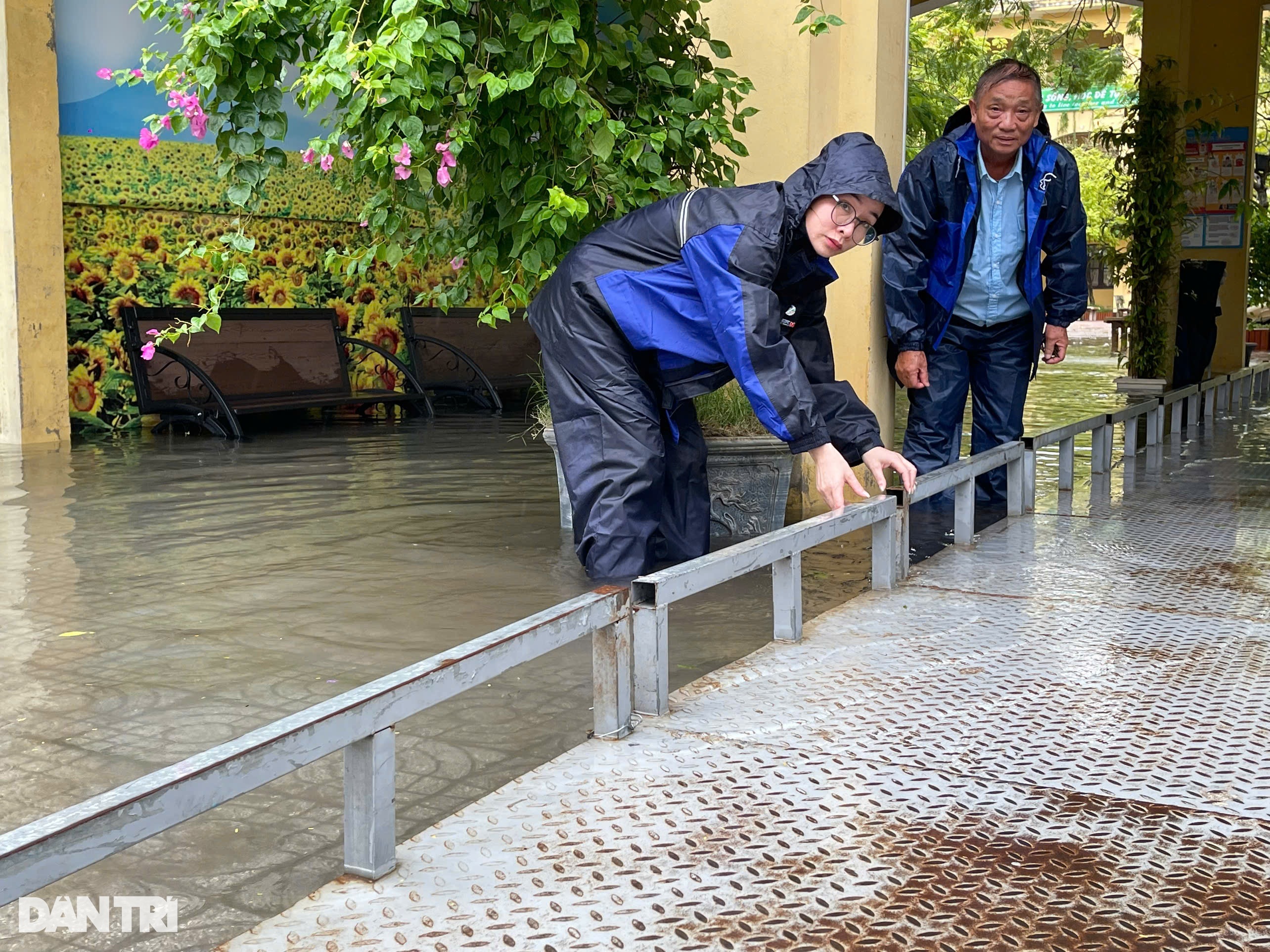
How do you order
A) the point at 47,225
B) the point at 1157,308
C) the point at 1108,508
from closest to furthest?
the point at 1108,508 → the point at 47,225 → the point at 1157,308

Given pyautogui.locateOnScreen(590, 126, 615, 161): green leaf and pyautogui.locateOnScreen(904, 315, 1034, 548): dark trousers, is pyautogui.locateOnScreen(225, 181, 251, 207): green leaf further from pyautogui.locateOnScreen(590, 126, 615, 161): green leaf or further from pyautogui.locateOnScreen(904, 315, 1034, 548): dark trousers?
pyautogui.locateOnScreen(904, 315, 1034, 548): dark trousers

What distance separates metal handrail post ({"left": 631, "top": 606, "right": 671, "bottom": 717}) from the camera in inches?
104

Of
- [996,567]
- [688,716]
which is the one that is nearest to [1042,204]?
[996,567]

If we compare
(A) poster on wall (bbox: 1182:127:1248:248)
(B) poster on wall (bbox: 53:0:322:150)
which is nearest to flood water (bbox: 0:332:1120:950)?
(B) poster on wall (bbox: 53:0:322:150)

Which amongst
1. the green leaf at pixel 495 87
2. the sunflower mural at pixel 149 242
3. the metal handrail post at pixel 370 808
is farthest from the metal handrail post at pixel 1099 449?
the sunflower mural at pixel 149 242

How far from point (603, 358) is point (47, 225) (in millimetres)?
6354

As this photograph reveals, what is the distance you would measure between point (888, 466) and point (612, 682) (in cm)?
158

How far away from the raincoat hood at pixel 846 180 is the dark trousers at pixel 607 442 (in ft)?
2.69

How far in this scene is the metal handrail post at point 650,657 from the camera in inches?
104

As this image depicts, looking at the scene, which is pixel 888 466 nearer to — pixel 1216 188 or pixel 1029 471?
pixel 1029 471

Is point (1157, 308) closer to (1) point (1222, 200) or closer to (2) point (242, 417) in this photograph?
(1) point (1222, 200)

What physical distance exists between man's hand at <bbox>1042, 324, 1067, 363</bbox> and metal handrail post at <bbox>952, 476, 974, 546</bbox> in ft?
5.55

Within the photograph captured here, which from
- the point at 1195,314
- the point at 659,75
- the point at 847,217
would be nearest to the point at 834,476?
the point at 847,217

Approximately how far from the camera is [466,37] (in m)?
4.75
